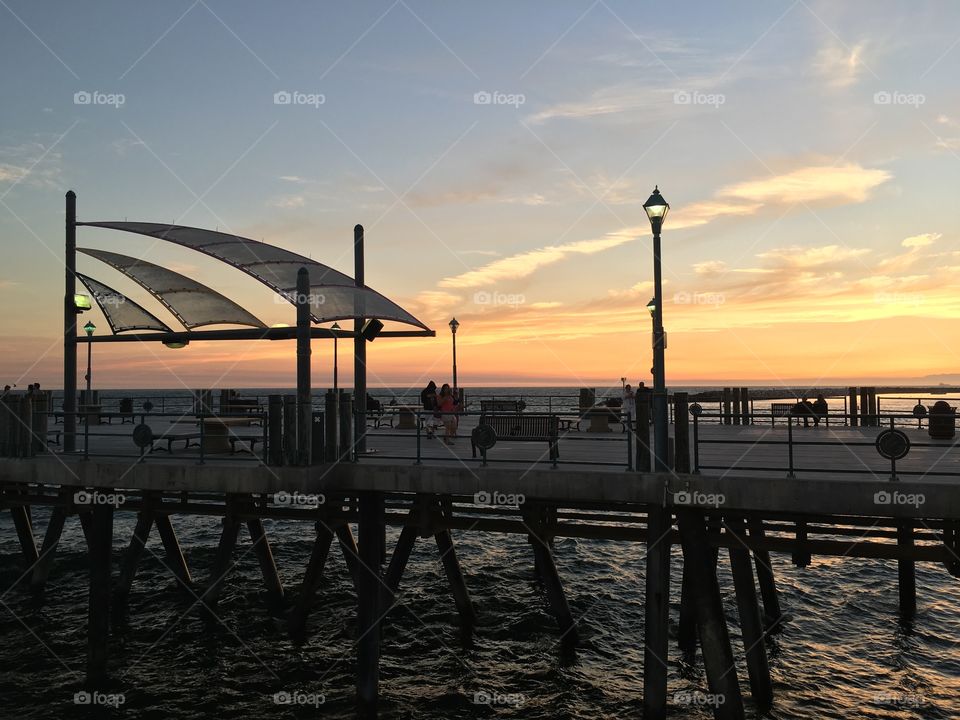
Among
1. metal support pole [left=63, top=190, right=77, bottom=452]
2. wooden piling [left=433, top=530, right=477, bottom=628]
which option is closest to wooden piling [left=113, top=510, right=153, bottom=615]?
metal support pole [left=63, top=190, right=77, bottom=452]

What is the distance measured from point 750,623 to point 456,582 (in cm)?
702

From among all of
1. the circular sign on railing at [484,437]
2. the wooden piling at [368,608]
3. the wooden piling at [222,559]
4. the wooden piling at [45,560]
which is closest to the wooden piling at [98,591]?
the wooden piling at [222,559]

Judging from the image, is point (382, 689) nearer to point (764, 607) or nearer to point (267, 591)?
point (267, 591)

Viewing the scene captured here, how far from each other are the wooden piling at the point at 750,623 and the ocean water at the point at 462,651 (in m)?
0.40

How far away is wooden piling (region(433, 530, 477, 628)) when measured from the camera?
17.1m

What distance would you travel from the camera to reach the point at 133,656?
53.1 feet

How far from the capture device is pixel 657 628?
434 inches

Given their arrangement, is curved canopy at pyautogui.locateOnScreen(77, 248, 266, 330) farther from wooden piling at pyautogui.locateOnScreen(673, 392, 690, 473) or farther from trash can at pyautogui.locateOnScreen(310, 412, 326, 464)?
wooden piling at pyautogui.locateOnScreen(673, 392, 690, 473)

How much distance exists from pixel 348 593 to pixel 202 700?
250 inches

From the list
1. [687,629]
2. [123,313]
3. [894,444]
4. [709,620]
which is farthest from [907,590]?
[123,313]

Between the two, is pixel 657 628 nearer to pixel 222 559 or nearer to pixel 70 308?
pixel 222 559

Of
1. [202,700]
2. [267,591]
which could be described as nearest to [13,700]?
[202,700]

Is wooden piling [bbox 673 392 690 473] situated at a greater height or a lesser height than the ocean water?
greater

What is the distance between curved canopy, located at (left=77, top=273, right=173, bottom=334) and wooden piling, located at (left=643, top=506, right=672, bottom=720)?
13749 mm
